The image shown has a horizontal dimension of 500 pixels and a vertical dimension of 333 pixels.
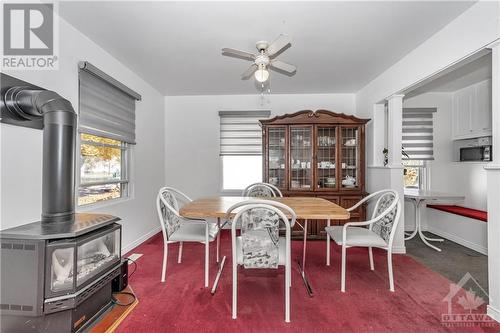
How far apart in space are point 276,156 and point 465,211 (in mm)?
2877

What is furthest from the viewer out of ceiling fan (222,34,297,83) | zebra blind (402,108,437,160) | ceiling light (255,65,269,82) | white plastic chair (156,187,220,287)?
zebra blind (402,108,437,160)

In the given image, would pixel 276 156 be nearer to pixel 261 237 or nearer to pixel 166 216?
pixel 166 216

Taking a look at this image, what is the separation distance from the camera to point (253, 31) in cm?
219

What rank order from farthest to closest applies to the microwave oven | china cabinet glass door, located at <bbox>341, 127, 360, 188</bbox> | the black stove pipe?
1. china cabinet glass door, located at <bbox>341, 127, 360, 188</bbox>
2. the microwave oven
3. the black stove pipe

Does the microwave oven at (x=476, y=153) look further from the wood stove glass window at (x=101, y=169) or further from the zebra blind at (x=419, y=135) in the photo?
the wood stove glass window at (x=101, y=169)

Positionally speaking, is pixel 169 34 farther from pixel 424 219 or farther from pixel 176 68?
pixel 424 219

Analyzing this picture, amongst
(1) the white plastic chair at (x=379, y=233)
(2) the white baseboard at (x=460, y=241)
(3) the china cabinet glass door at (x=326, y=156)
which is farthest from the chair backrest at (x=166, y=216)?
(2) the white baseboard at (x=460, y=241)

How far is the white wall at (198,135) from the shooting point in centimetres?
419

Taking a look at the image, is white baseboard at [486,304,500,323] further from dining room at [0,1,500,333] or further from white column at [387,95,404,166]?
white column at [387,95,404,166]

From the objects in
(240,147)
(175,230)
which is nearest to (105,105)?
(175,230)

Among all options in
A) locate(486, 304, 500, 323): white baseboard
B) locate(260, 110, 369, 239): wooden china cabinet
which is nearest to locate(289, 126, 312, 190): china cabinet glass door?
locate(260, 110, 369, 239): wooden china cabinet

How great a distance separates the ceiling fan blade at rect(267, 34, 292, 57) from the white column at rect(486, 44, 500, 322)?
1532 millimetres

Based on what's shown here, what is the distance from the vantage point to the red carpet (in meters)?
1.66

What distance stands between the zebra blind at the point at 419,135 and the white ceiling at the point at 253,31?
132 centimetres
